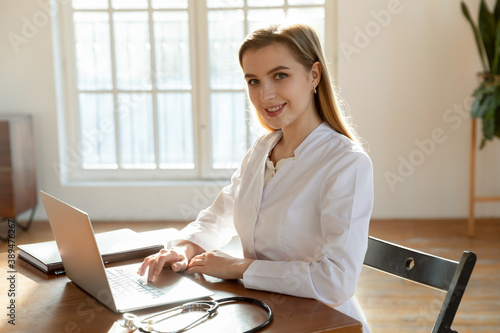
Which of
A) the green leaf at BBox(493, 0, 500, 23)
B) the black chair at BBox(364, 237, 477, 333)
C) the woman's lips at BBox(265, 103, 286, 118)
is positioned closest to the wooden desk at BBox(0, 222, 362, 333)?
the black chair at BBox(364, 237, 477, 333)

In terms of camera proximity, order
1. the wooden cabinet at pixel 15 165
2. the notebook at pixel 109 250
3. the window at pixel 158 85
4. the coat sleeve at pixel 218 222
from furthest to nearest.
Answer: the window at pixel 158 85, the wooden cabinet at pixel 15 165, the coat sleeve at pixel 218 222, the notebook at pixel 109 250

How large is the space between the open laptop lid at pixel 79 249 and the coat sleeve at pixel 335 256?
14.4 inches

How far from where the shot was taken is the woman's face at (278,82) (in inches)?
72.7

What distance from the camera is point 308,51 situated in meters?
1.89

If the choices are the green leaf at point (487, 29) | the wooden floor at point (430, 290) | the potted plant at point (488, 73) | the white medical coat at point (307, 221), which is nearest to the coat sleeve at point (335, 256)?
the white medical coat at point (307, 221)

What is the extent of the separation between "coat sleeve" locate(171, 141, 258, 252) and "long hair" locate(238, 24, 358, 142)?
34 centimetres

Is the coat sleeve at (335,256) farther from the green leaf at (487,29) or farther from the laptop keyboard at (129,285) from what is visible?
the green leaf at (487,29)

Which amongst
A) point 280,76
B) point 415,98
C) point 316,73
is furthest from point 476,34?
point 280,76

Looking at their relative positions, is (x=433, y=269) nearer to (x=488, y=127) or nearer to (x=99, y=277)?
(x=99, y=277)

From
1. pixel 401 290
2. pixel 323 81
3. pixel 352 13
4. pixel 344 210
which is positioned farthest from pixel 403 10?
pixel 344 210

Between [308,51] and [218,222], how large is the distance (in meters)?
0.63

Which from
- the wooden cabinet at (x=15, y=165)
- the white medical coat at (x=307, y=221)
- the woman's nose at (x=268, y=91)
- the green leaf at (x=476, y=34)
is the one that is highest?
the green leaf at (x=476, y=34)

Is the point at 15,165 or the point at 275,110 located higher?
the point at 275,110

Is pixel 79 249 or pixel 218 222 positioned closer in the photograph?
pixel 79 249
